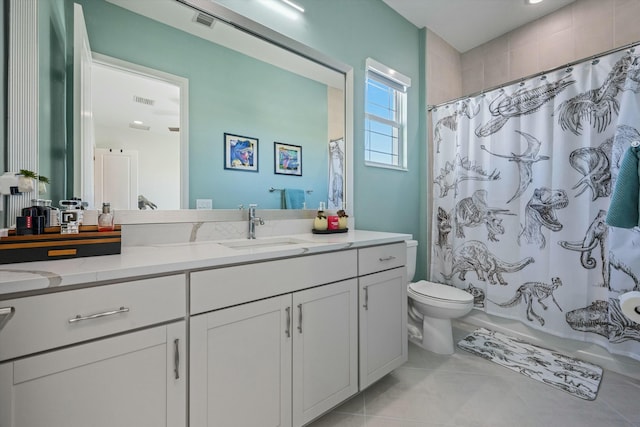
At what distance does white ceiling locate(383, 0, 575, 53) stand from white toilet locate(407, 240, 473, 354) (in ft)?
6.49

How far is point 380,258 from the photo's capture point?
1546 mm

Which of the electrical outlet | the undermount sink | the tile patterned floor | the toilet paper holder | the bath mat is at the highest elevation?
the electrical outlet

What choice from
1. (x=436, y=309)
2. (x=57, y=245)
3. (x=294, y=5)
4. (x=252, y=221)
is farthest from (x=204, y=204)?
(x=436, y=309)

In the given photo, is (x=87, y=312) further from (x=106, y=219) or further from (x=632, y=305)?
(x=632, y=305)

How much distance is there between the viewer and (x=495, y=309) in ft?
7.42

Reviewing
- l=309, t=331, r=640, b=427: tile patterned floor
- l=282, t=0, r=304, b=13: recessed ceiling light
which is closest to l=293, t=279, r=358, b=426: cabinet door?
l=309, t=331, r=640, b=427: tile patterned floor

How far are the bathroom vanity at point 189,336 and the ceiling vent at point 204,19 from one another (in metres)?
1.13

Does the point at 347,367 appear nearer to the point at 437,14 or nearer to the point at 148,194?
the point at 148,194

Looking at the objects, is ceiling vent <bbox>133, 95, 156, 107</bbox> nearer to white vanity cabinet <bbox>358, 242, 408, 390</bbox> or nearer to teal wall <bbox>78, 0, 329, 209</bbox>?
teal wall <bbox>78, 0, 329, 209</bbox>

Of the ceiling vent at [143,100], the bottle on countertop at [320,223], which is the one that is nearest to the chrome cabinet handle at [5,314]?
the ceiling vent at [143,100]

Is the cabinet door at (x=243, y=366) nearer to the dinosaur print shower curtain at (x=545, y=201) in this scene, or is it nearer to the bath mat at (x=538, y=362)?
the bath mat at (x=538, y=362)

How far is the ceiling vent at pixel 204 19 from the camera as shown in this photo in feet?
4.67

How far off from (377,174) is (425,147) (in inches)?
27.6

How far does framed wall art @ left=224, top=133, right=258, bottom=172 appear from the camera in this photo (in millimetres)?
1528
